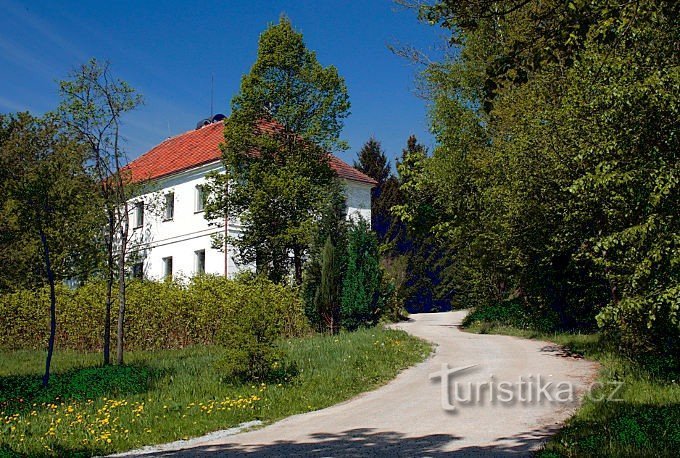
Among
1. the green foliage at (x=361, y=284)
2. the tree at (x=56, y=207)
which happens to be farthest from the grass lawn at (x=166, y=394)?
the green foliage at (x=361, y=284)

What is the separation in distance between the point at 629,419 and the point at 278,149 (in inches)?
748

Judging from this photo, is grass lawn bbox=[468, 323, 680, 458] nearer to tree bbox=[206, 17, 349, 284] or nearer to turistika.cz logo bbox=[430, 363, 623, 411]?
turistika.cz logo bbox=[430, 363, 623, 411]

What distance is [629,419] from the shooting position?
809 cm

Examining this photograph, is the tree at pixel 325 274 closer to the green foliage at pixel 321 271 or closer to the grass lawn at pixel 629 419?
the green foliage at pixel 321 271

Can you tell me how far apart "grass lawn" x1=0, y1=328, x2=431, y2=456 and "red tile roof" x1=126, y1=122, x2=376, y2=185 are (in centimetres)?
1742

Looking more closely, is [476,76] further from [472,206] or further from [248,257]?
[248,257]

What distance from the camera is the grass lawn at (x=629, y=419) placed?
6858 millimetres

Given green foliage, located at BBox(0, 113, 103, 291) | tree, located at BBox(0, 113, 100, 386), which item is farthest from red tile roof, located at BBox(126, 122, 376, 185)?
tree, located at BBox(0, 113, 100, 386)

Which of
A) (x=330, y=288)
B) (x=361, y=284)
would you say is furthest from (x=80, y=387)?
(x=361, y=284)

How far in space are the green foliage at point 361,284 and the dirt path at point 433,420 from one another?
4.61 meters

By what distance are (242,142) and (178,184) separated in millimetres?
9756

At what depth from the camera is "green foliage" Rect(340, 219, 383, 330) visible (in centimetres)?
1884

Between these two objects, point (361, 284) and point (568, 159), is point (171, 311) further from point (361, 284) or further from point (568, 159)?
point (568, 159)

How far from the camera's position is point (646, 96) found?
Answer: 10.6 m
